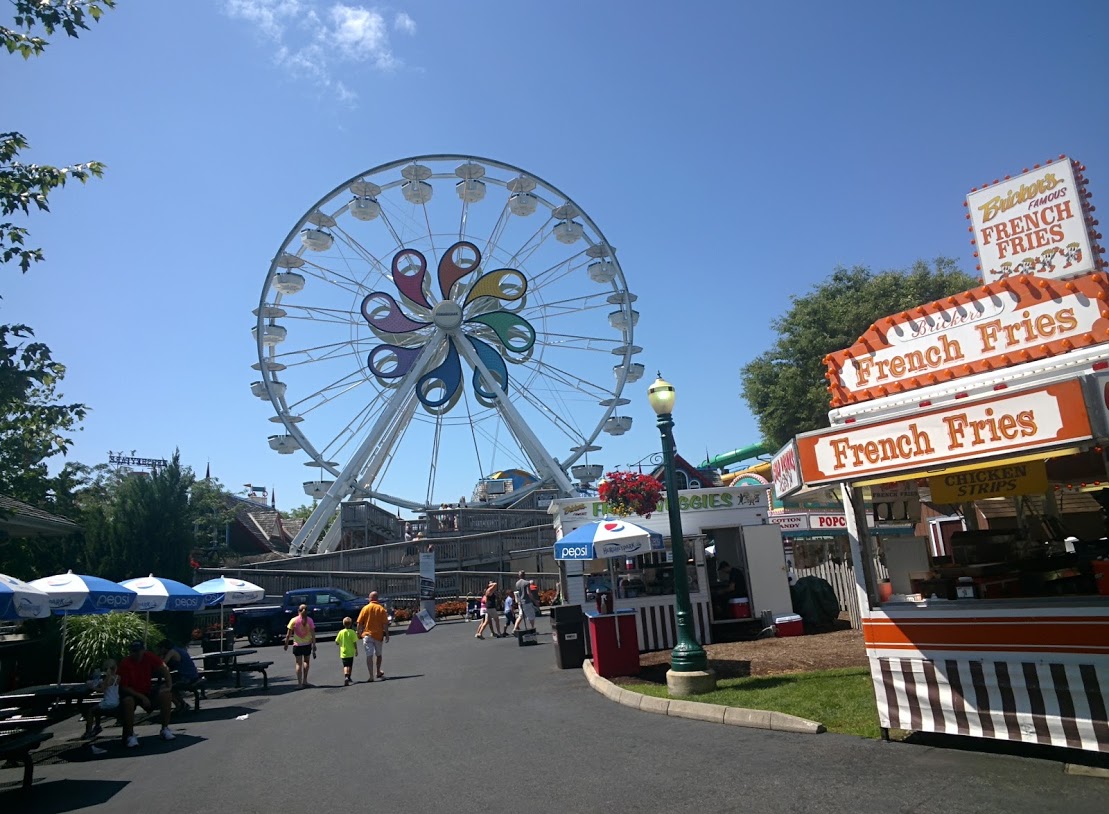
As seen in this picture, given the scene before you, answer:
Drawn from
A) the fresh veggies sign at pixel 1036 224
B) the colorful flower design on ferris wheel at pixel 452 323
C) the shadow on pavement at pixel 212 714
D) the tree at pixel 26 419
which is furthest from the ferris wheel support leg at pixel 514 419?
the fresh veggies sign at pixel 1036 224

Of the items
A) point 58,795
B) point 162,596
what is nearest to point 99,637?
point 162,596

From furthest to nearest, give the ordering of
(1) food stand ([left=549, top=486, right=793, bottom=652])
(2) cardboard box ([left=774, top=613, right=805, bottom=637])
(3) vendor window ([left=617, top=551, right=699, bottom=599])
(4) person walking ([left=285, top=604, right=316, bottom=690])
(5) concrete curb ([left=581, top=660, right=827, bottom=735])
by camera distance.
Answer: (3) vendor window ([left=617, top=551, right=699, bottom=599]) → (1) food stand ([left=549, top=486, right=793, bottom=652]) → (2) cardboard box ([left=774, top=613, right=805, bottom=637]) → (4) person walking ([left=285, top=604, right=316, bottom=690]) → (5) concrete curb ([left=581, top=660, right=827, bottom=735])

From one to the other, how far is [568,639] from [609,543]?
72.0 inches

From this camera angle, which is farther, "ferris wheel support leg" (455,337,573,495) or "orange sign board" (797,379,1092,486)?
"ferris wheel support leg" (455,337,573,495)

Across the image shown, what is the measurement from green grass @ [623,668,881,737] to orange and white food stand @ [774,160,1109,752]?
648 mm

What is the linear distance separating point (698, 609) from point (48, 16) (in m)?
13.0

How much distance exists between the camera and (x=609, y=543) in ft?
43.4

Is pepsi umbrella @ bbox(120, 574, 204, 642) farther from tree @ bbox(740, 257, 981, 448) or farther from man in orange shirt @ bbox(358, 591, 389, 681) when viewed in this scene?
tree @ bbox(740, 257, 981, 448)

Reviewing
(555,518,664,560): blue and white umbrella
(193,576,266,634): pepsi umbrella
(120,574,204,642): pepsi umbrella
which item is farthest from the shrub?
(555,518,664,560): blue and white umbrella

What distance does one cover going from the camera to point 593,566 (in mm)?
16500

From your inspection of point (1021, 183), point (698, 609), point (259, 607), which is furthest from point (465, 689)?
point (259, 607)

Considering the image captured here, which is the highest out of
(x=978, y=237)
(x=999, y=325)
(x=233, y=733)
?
(x=978, y=237)

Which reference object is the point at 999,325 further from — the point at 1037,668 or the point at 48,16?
the point at 48,16

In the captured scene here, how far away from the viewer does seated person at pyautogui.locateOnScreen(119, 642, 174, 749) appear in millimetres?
9477
